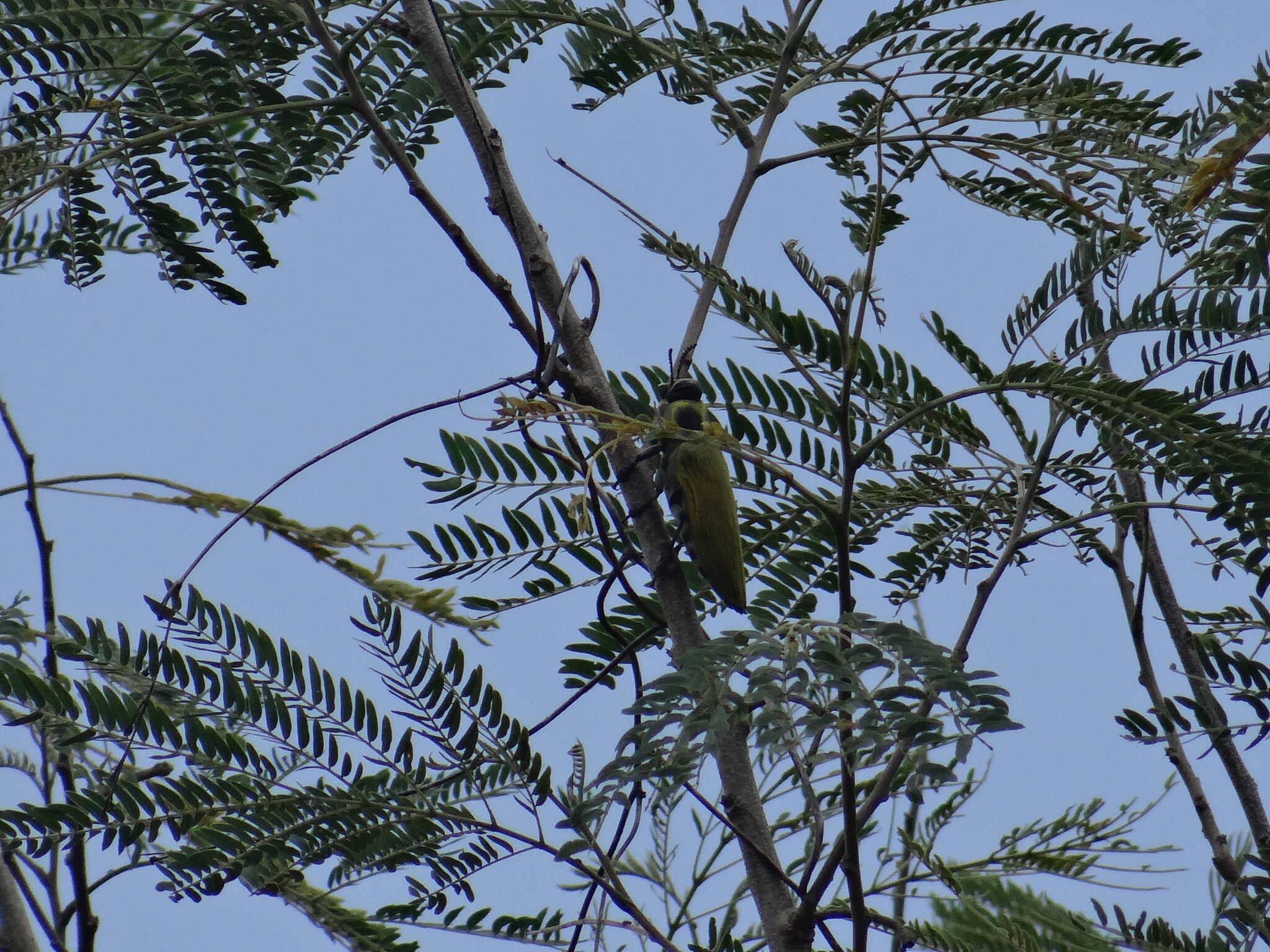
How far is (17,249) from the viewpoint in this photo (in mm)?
3076

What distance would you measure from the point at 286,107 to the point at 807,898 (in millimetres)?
1414

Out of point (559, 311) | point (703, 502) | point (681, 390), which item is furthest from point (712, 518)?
point (559, 311)

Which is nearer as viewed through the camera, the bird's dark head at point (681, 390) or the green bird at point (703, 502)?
the bird's dark head at point (681, 390)

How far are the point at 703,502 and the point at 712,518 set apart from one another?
7 cm

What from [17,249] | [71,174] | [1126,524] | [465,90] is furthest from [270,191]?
[1126,524]

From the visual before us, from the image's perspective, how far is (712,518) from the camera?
2.18 m

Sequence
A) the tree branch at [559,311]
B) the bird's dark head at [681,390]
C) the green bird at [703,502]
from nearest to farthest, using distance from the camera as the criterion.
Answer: the tree branch at [559,311], the bird's dark head at [681,390], the green bird at [703,502]

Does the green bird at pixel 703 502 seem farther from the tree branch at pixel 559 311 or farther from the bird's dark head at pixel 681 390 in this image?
the tree branch at pixel 559 311

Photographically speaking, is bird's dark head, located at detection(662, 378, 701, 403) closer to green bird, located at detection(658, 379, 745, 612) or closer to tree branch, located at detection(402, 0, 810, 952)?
green bird, located at detection(658, 379, 745, 612)

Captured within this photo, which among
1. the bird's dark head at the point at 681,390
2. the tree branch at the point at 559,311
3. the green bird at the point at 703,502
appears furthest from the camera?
the green bird at the point at 703,502

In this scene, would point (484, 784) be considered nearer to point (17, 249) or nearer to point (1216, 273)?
point (1216, 273)

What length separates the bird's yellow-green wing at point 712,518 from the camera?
212 centimetres

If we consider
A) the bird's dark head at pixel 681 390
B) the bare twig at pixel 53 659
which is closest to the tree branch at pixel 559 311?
the bird's dark head at pixel 681 390

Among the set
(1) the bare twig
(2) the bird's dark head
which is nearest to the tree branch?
A: (2) the bird's dark head
